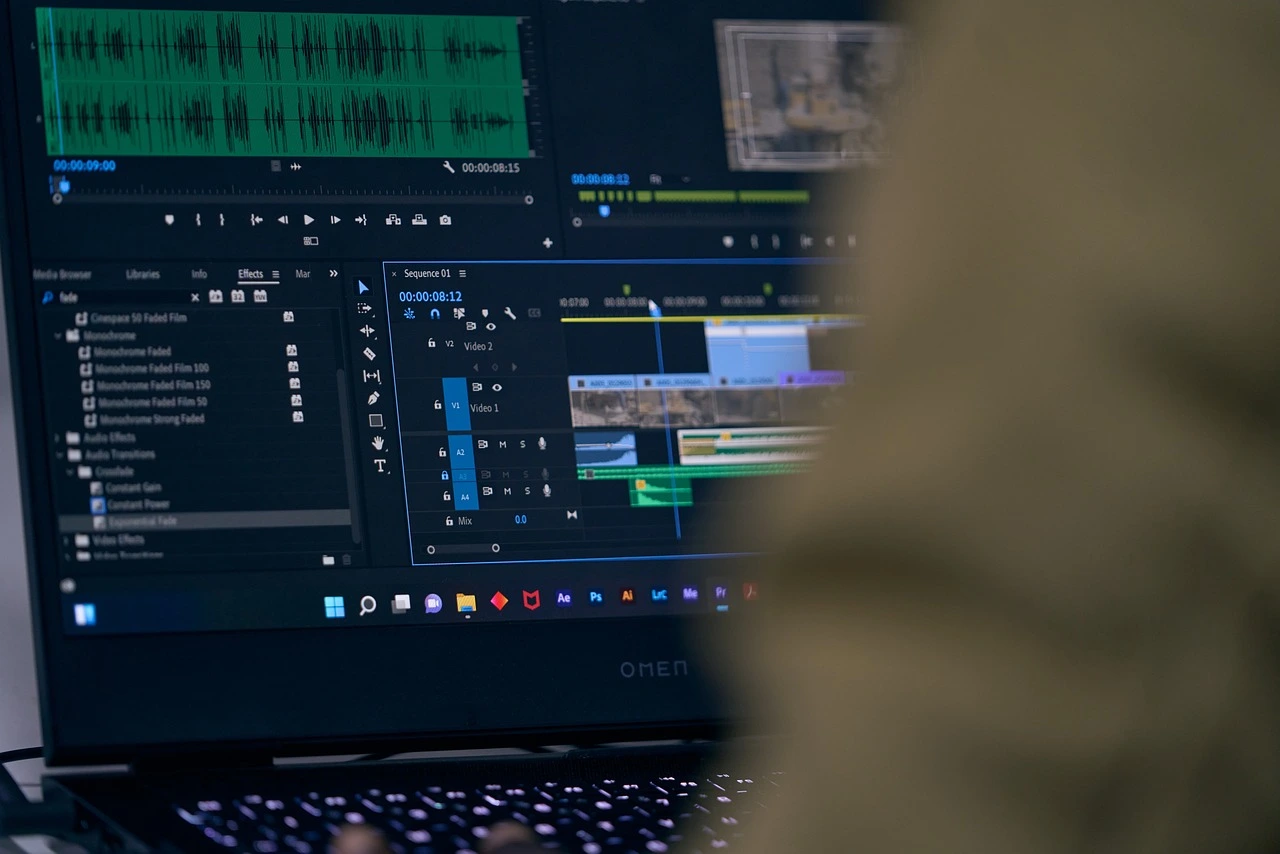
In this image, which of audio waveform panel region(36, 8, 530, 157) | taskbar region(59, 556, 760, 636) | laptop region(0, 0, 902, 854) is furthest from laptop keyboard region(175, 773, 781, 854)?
audio waveform panel region(36, 8, 530, 157)

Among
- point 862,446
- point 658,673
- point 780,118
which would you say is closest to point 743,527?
point 658,673

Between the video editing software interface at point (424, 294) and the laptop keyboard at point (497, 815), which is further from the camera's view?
the video editing software interface at point (424, 294)

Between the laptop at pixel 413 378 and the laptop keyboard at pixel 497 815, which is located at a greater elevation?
the laptop at pixel 413 378

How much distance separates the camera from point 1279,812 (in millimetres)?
540

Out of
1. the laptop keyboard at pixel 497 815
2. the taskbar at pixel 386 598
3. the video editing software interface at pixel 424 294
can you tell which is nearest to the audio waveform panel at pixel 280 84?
the video editing software interface at pixel 424 294

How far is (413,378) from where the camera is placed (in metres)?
1.10

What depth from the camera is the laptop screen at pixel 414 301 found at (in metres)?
1.03

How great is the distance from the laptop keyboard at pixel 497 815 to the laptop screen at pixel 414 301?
145 mm

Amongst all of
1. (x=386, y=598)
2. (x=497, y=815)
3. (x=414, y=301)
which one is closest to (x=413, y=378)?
(x=414, y=301)

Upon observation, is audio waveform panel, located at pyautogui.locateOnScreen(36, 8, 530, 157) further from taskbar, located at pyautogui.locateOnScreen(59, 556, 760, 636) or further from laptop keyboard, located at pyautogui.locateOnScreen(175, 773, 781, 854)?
laptop keyboard, located at pyautogui.locateOnScreen(175, 773, 781, 854)

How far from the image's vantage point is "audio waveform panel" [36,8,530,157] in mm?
1075

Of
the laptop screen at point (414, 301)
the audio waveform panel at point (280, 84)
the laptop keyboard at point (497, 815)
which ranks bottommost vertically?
the laptop keyboard at point (497, 815)

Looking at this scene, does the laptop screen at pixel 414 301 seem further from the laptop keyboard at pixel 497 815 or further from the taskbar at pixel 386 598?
the laptop keyboard at pixel 497 815

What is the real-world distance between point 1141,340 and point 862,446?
10 centimetres
